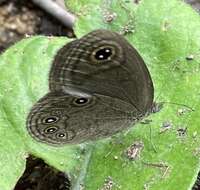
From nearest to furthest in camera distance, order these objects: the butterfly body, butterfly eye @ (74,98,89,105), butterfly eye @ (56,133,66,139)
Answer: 1. the butterfly body
2. butterfly eye @ (74,98,89,105)
3. butterfly eye @ (56,133,66,139)

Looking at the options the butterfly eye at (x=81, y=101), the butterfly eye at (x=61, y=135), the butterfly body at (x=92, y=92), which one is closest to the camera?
the butterfly body at (x=92, y=92)

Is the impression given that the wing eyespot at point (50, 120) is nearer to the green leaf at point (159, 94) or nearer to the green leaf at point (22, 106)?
the green leaf at point (22, 106)

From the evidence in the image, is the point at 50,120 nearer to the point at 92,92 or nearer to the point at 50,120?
the point at 50,120

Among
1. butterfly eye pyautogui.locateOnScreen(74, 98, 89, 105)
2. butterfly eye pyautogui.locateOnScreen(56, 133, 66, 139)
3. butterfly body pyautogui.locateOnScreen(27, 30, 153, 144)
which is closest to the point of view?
butterfly body pyautogui.locateOnScreen(27, 30, 153, 144)

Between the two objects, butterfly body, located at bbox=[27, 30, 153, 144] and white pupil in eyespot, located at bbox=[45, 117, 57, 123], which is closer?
butterfly body, located at bbox=[27, 30, 153, 144]

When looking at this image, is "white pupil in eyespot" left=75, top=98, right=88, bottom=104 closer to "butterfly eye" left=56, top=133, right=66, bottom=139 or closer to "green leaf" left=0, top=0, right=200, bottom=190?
"butterfly eye" left=56, top=133, right=66, bottom=139

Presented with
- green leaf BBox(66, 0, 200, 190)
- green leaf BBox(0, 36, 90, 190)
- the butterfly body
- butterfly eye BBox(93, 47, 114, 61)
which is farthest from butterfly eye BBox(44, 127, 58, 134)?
butterfly eye BBox(93, 47, 114, 61)

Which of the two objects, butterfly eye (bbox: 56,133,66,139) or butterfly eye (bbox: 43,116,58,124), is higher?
butterfly eye (bbox: 43,116,58,124)

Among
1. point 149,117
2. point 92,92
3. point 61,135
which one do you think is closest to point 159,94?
point 149,117

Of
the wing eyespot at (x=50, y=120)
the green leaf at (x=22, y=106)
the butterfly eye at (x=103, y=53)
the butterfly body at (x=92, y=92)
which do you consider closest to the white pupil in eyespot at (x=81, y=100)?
the butterfly body at (x=92, y=92)
